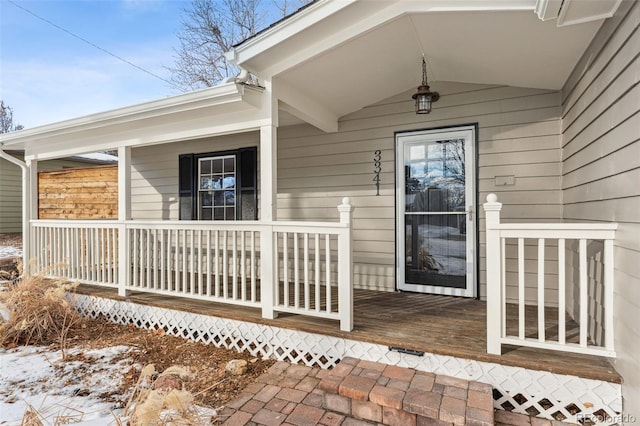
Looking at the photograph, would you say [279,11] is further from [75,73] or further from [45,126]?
[45,126]

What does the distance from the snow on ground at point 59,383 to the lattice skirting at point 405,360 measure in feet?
2.03

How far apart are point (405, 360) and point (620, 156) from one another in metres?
1.96

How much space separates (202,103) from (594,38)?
337cm

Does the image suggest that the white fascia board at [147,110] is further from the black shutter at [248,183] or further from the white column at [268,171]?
the black shutter at [248,183]

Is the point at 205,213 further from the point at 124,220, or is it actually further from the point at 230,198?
the point at 124,220

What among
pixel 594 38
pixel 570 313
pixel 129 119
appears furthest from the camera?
pixel 129 119

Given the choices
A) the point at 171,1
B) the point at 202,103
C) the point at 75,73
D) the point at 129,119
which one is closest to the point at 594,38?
the point at 202,103

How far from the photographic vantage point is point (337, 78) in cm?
359

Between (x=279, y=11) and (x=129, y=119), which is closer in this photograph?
(x=129, y=119)

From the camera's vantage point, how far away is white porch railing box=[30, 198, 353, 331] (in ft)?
9.80

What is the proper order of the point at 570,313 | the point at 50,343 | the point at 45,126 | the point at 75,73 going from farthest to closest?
the point at 75,73, the point at 45,126, the point at 50,343, the point at 570,313

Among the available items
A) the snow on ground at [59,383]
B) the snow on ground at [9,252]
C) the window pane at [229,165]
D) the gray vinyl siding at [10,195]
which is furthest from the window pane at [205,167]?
the gray vinyl siding at [10,195]

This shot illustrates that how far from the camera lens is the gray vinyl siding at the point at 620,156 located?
188cm

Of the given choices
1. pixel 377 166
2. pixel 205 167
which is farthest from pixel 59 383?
pixel 377 166
